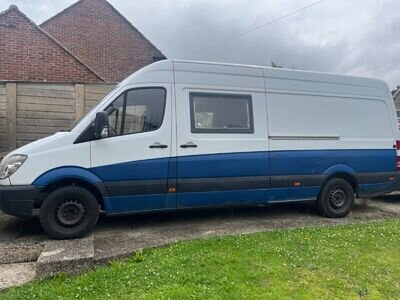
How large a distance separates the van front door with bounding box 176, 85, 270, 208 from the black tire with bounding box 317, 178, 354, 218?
1225 millimetres

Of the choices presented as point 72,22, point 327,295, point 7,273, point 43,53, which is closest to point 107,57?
point 72,22

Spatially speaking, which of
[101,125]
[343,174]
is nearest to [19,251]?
[101,125]

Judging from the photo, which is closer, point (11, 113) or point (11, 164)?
point (11, 164)

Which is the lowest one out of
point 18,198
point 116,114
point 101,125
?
point 18,198

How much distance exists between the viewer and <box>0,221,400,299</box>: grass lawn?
3475mm

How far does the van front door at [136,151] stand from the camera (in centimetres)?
522

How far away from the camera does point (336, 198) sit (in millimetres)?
6750

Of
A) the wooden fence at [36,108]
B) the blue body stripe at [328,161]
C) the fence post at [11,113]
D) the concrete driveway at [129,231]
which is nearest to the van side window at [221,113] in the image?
the blue body stripe at [328,161]

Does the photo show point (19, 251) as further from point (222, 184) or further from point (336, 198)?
point (336, 198)

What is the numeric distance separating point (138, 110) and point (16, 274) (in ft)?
8.55

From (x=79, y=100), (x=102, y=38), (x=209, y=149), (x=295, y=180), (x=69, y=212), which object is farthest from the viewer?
(x=102, y=38)

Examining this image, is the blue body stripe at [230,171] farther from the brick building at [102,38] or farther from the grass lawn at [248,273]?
the brick building at [102,38]

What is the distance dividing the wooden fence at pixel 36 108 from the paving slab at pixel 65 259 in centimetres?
431

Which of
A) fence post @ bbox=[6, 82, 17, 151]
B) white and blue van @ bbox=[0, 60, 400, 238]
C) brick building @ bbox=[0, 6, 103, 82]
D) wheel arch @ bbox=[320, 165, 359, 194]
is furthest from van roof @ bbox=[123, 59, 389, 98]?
brick building @ bbox=[0, 6, 103, 82]
